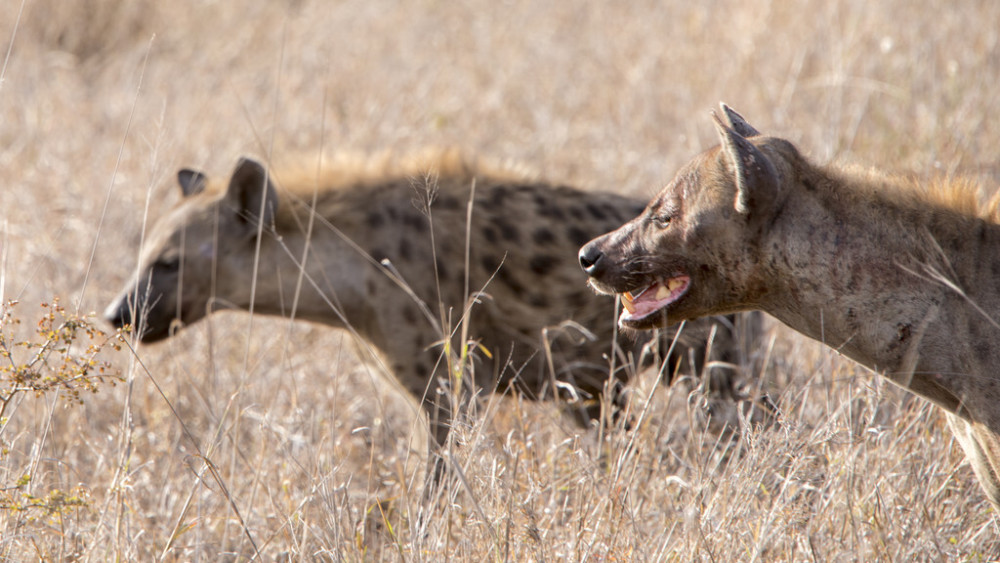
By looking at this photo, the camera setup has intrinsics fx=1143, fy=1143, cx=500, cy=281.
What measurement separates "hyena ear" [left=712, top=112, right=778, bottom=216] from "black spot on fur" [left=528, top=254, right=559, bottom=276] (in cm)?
201

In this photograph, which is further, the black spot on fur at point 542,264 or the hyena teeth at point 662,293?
the black spot on fur at point 542,264

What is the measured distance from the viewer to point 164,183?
700 cm

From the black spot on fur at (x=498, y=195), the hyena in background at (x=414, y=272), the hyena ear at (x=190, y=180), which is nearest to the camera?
the hyena in background at (x=414, y=272)

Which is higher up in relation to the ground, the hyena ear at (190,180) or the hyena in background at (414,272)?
the hyena ear at (190,180)

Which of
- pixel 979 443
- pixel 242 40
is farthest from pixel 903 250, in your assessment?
pixel 242 40

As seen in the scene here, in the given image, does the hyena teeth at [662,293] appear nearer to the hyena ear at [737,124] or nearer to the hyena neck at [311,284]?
the hyena ear at [737,124]

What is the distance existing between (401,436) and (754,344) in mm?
1514

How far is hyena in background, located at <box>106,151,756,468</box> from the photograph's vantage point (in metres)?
4.48

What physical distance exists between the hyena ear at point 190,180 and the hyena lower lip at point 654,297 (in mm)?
2620

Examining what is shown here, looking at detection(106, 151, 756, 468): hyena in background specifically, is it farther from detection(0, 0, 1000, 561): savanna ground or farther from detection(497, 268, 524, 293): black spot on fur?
detection(0, 0, 1000, 561): savanna ground

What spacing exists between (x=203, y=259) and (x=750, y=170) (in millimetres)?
2704

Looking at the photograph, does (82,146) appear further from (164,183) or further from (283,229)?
(283,229)

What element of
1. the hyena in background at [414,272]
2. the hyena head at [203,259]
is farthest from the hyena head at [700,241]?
the hyena head at [203,259]

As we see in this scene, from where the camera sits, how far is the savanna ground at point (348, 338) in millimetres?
3049
